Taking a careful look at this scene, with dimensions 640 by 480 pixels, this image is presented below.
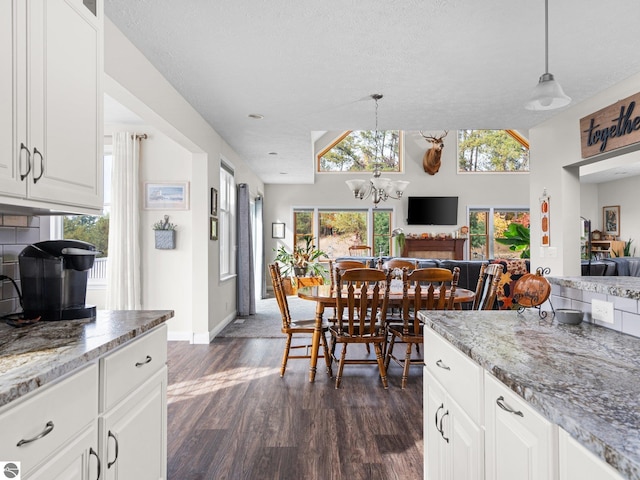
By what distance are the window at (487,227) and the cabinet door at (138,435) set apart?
9.23m

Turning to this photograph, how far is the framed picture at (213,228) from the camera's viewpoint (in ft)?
15.2

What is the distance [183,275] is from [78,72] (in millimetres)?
3309

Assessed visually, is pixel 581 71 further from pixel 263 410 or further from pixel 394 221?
pixel 394 221

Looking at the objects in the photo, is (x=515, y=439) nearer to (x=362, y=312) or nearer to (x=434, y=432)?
(x=434, y=432)

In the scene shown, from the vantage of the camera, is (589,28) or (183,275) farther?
(183,275)

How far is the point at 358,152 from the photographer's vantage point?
32.6ft

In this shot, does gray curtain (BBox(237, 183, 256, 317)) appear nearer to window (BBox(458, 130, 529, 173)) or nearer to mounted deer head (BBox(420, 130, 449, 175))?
mounted deer head (BBox(420, 130, 449, 175))

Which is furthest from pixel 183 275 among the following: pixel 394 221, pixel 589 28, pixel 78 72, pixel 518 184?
pixel 518 184

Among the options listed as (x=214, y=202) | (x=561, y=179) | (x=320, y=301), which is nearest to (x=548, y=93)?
(x=320, y=301)

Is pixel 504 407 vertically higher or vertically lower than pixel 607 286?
lower

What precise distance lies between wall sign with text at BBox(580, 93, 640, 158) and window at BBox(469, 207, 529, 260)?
6.22m

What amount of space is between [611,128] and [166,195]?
4.49 m

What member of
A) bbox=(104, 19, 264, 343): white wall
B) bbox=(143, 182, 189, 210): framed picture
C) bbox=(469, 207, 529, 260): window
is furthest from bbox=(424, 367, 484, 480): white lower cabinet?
bbox=(469, 207, 529, 260): window

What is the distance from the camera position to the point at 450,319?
1.69 m
